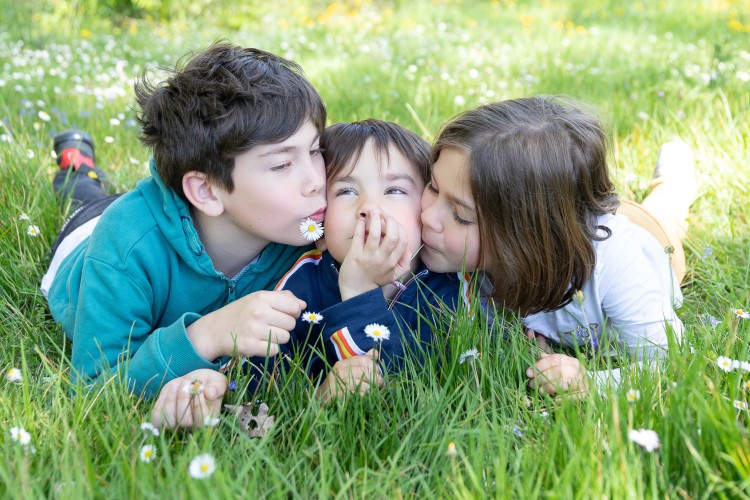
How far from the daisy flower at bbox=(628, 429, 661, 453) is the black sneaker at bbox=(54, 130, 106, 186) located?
106 inches

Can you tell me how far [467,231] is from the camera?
2334 mm

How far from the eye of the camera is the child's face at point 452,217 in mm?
2332

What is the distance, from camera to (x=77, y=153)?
135 inches

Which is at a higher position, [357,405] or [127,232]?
[127,232]

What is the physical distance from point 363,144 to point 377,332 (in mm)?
677

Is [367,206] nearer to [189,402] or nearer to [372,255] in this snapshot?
[372,255]

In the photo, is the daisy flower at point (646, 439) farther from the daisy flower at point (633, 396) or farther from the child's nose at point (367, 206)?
the child's nose at point (367, 206)

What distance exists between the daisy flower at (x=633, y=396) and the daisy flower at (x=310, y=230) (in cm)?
108

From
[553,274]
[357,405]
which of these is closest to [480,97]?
[553,274]

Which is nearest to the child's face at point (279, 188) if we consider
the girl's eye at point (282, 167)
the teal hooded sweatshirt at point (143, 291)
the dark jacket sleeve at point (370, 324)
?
the girl's eye at point (282, 167)

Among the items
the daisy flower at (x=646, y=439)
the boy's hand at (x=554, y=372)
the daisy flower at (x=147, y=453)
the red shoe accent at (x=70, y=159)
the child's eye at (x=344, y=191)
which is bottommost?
the boy's hand at (x=554, y=372)

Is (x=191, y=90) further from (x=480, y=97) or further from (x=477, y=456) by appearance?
(x=480, y=97)

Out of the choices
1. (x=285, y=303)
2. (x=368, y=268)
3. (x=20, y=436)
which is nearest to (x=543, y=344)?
(x=368, y=268)

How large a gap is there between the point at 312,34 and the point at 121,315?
5.60 m
